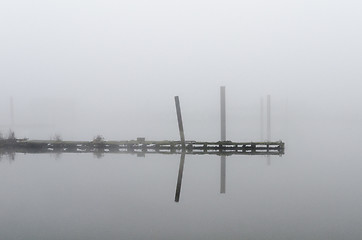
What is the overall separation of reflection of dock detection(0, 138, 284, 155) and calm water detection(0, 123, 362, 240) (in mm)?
9872

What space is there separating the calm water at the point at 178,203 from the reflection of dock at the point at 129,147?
987 centimetres

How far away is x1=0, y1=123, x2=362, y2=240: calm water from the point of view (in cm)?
850

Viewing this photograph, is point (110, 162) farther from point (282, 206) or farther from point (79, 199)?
point (282, 206)

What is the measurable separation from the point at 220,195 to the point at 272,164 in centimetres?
1022

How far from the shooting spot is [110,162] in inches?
887

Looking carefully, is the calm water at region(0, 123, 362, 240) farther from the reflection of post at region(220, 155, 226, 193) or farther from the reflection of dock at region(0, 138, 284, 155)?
the reflection of dock at region(0, 138, 284, 155)

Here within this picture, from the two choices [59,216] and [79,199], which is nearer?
[59,216]

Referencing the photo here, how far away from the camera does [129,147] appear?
3127cm

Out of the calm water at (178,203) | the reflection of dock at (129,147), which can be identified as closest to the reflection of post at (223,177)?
the calm water at (178,203)

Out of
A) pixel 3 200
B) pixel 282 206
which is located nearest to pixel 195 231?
pixel 282 206

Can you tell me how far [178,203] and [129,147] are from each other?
801 inches

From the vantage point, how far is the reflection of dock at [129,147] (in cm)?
3019

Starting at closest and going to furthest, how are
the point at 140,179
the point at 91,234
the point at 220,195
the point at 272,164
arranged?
the point at 91,234 < the point at 220,195 < the point at 140,179 < the point at 272,164

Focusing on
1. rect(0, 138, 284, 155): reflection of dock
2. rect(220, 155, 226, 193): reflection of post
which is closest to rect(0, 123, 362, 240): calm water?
rect(220, 155, 226, 193): reflection of post
